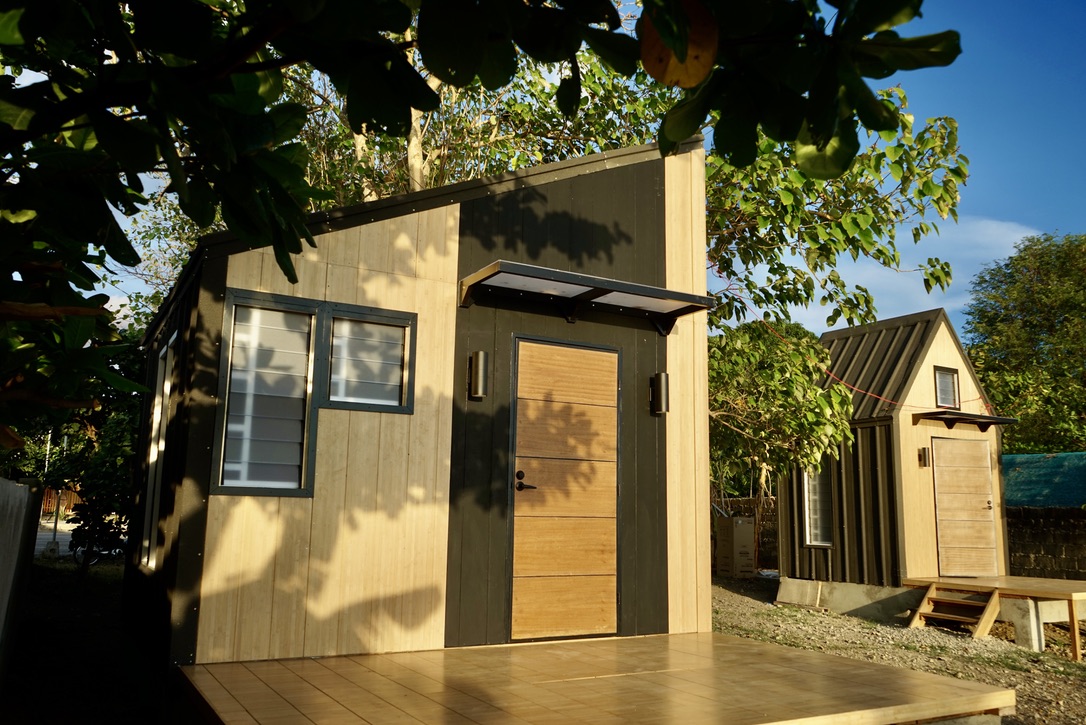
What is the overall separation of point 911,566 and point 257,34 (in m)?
11.7

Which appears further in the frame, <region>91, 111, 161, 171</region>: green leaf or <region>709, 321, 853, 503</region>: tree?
<region>709, 321, 853, 503</region>: tree

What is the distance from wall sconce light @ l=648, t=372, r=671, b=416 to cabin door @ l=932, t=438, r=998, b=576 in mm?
6747

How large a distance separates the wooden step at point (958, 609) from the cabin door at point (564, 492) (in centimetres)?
568

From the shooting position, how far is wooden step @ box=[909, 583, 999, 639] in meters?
9.73

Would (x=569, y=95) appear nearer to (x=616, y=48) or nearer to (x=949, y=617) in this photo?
(x=616, y=48)

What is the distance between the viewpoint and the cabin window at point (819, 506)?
1237 cm

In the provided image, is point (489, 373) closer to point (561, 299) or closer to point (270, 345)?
point (561, 299)

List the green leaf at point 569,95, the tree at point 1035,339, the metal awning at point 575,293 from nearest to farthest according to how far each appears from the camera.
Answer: the green leaf at point 569,95 < the metal awning at point 575,293 < the tree at point 1035,339

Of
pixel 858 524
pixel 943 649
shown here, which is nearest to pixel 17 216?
pixel 943 649

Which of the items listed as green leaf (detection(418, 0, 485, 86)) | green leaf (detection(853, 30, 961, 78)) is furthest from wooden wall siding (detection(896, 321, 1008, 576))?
green leaf (detection(418, 0, 485, 86))

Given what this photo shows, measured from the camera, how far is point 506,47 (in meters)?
1.21

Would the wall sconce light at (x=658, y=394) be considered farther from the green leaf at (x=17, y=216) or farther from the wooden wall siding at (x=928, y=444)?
the wooden wall siding at (x=928, y=444)

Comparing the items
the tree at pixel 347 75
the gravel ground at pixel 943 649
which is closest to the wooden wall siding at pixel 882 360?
the gravel ground at pixel 943 649

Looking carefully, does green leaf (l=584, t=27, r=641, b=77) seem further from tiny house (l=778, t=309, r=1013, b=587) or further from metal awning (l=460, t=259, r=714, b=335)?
tiny house (l=778, t=309, r=1013, b=587)
